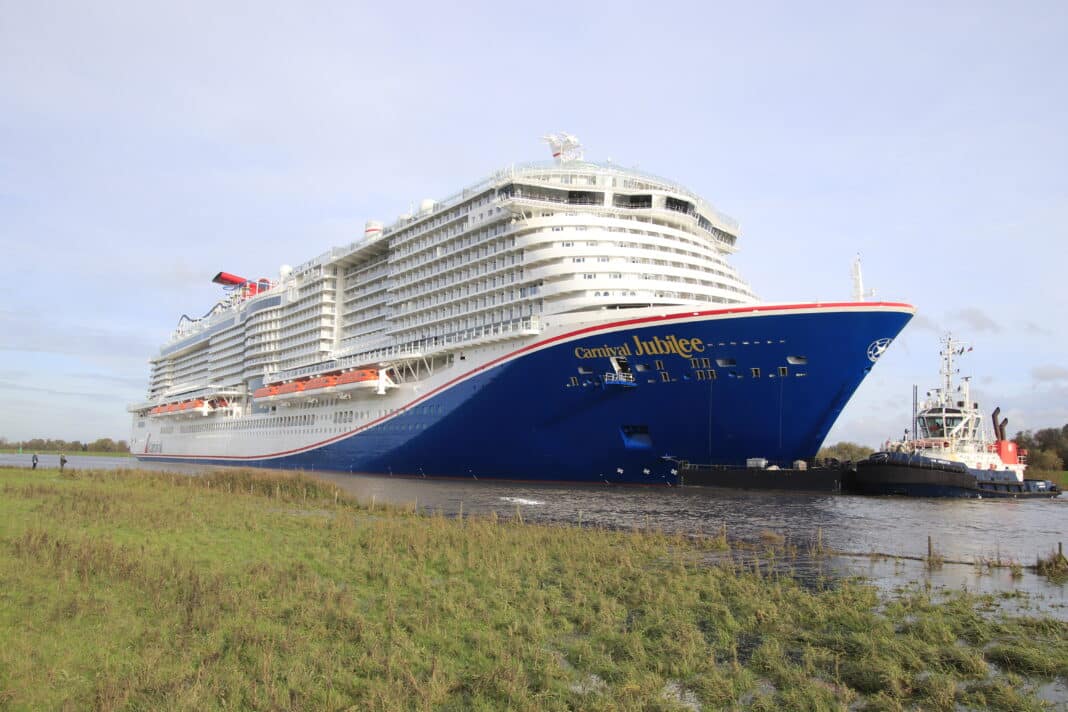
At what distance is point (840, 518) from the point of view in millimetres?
25344

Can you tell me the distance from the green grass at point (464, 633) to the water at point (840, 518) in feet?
10.6

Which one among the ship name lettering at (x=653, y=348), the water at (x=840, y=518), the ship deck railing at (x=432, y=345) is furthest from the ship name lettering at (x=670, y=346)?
the water at (x=840, y=518)

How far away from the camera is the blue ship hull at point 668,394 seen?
29.8m

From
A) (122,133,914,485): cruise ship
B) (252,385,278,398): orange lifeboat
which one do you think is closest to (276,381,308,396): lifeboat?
(122,133,914,485): cruise ship

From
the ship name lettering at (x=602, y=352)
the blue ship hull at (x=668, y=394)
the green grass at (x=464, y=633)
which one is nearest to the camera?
the green grass at (x=464, y=633)

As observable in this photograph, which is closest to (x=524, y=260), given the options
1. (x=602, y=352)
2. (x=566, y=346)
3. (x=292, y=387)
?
(x=566, y=346)

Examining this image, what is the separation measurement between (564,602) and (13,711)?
7632 millimetres

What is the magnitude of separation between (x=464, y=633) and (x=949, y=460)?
3845 centimetres

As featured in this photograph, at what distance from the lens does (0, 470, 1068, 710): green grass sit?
8.02m

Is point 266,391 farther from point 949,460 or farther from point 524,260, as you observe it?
point 949,460

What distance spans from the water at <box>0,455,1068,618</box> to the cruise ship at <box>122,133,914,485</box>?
7.73 ft

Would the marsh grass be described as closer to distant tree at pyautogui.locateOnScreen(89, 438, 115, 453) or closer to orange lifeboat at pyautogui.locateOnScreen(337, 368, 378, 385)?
orange lifeboat at pyautogui.locateOnScreen(337, 368, 378, 385)

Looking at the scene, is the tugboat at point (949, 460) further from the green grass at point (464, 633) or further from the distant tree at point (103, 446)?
the distant tree at point (103, 446)

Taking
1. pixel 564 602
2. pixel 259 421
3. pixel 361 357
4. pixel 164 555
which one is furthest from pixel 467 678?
pixel 259 421
